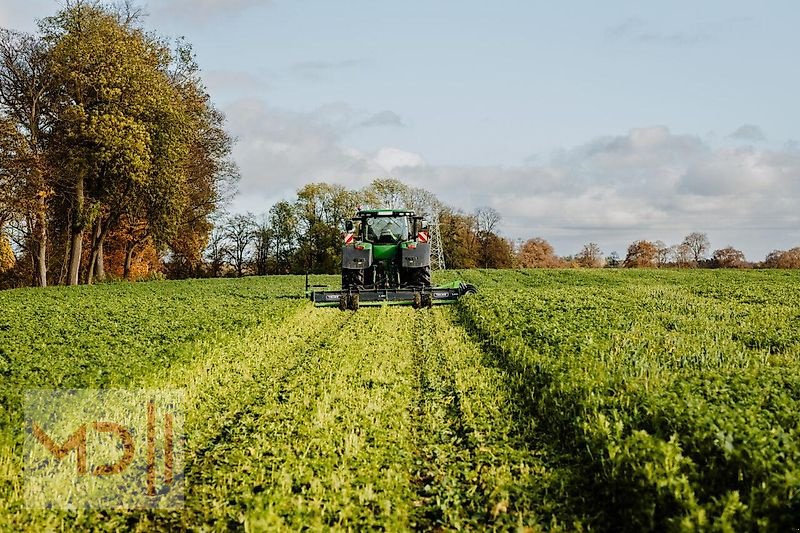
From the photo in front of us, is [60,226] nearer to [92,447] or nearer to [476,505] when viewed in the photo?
[92,447]

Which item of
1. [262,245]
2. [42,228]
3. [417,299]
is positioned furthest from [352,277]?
[262,245]

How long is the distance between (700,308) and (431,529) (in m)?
14.5

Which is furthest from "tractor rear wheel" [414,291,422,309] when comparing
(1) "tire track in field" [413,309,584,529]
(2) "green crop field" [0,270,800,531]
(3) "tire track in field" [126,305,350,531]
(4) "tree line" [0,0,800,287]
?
(4) "tree line" [0,0,800,287]

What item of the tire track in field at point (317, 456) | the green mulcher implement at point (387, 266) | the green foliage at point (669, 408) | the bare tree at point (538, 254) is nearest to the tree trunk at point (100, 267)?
the green mulcher implement at point (387, 266)

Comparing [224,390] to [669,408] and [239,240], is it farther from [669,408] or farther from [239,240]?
[239,240]

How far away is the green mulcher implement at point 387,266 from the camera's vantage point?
19875mm

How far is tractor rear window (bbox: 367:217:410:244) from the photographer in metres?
21.9

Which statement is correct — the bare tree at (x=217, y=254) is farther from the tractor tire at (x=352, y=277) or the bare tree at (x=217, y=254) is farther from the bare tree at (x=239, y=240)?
the tractor tire at (x=352, y=277)

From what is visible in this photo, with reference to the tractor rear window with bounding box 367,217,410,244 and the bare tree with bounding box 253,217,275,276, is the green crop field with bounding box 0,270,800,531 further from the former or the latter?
the bare tree with bounding box 253,217,275,276

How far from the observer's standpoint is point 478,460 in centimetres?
682

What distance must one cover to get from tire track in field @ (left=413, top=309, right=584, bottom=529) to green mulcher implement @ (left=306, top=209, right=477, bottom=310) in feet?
30.5

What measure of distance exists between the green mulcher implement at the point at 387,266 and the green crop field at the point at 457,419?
15.4ft

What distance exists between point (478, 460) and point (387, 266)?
610 inches

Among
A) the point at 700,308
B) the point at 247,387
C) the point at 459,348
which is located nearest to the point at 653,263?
the point at 700,308
